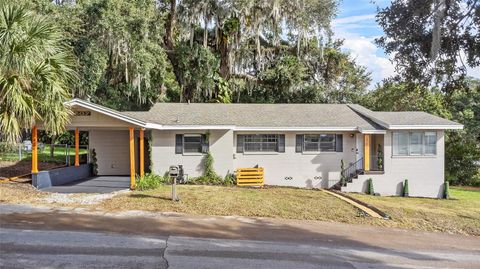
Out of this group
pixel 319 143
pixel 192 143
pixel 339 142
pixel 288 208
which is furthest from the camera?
pixel 339 142

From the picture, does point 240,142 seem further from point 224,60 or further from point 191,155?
point 224,60

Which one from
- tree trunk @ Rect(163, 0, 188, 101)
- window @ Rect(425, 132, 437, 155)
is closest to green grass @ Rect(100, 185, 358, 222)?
window @ Rect(425, 132, 437, 155)

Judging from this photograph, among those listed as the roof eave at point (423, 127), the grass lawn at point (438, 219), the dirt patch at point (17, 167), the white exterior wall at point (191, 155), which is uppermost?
the roof eave at point (423, 127)

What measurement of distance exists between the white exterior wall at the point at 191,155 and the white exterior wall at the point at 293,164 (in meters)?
0.98

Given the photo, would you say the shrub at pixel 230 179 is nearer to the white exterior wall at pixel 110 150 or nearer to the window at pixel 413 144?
the white exterior wall at pixel 110 150

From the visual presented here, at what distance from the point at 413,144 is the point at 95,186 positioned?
1387 cm

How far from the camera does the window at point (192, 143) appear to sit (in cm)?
1816

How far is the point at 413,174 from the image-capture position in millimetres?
19094

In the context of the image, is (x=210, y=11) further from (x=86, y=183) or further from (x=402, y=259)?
(x=402, y=259)

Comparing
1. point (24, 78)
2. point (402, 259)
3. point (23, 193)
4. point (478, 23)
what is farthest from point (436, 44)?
point (23, 193)

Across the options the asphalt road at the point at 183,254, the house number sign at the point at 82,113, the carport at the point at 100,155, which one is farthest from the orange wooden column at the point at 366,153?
the house number sign at the point at 82,113

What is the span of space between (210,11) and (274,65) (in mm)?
5936

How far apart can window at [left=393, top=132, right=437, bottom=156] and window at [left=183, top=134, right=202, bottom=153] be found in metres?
8.88

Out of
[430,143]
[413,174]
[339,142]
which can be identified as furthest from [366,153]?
[430,143]
